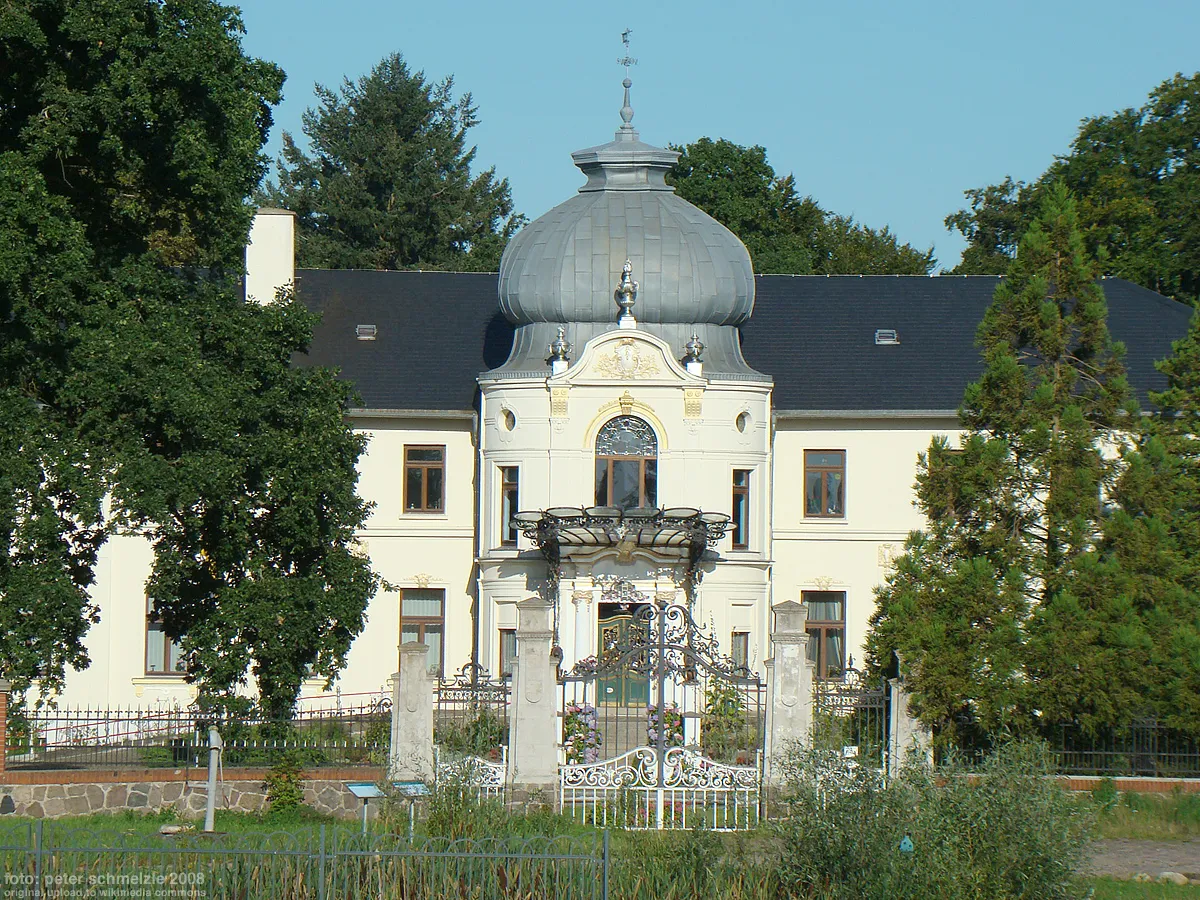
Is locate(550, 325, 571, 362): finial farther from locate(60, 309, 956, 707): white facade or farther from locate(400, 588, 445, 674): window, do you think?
locate(400, 588, 445, 674): window

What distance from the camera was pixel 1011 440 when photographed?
78.5 feet

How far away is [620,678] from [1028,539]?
5.62 m

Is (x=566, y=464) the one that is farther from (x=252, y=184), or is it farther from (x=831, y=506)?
(x=252, y=184)

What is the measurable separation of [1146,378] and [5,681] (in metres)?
21.7

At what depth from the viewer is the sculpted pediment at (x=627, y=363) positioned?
103 feet

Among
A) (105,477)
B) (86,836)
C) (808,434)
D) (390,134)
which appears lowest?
(86,836)

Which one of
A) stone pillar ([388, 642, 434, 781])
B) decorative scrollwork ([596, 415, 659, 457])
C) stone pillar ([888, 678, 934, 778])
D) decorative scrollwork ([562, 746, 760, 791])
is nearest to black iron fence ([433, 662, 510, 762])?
stone pillar ([388, 642, 434, 781])

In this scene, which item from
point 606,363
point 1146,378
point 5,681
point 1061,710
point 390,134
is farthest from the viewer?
point 390,134

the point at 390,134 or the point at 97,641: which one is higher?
the point at 390,134

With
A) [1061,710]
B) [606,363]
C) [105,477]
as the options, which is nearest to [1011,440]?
[1061,710]

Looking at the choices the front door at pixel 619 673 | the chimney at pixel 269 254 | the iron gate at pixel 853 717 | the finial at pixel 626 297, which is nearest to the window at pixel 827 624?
the front door at pixel 619 673

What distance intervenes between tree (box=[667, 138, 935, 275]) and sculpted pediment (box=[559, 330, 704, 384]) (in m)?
15.8

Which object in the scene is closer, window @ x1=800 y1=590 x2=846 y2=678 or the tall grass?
the tall grass

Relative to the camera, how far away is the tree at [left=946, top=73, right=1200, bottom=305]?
43.8 metres
